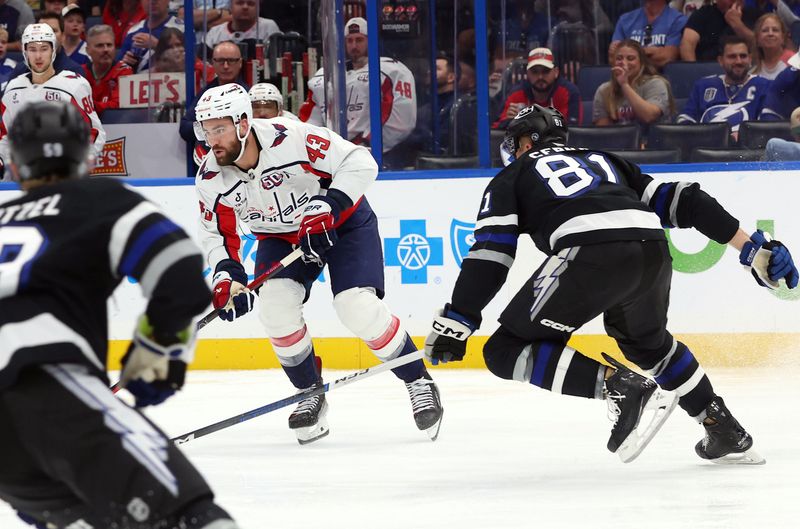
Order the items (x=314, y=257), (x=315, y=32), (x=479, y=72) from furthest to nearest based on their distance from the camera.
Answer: (x=315, y=32) < (x=479, y=72) < (x=314, y=257)

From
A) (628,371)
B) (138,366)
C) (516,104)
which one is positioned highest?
(516,104)

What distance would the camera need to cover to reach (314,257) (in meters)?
4.27

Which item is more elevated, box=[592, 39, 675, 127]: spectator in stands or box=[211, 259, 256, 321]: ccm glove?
box=[592, 39, 675, 127]: spectator in stands

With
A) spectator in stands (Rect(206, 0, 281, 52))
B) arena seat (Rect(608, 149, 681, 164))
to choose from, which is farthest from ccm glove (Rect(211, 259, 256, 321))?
spectator in stands (Rect(206, 0, 281, 52))

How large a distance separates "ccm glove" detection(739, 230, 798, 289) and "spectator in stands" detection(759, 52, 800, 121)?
2.83 m

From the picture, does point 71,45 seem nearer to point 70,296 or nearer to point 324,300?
point 324,300

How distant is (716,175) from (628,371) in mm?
2728

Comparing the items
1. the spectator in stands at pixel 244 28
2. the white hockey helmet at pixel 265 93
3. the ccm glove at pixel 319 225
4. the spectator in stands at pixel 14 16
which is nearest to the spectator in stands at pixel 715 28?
the white hockey helmet at pixel 265 93

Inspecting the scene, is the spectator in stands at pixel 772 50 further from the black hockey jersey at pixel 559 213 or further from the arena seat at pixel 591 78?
the black hockey jersey at pixel 559 213

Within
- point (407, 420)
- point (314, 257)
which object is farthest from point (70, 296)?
point (407, 420)

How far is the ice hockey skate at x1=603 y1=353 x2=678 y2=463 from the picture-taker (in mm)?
3379

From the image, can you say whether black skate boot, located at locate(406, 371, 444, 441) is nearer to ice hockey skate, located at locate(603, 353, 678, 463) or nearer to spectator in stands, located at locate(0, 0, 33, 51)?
ice hockey skate, located at locate(603, 353, 678, 463)

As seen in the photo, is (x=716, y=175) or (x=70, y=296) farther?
(x=716, y=175)

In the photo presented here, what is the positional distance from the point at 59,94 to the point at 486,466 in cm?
359
